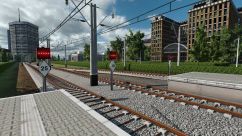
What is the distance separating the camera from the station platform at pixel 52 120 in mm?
5348

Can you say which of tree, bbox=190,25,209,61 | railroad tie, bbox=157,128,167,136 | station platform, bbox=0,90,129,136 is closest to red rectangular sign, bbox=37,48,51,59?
station platform, bbox=0,90,129,136

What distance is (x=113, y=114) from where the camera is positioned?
7.34 metres

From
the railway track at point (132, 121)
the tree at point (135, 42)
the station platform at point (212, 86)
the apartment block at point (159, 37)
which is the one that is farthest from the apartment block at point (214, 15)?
the railway track at point (132, 121)

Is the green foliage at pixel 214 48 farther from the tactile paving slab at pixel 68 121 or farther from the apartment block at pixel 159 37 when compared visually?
the apartment block at pixel 159 37

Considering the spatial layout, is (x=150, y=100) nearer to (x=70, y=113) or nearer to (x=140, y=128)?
(x=140, y=128)

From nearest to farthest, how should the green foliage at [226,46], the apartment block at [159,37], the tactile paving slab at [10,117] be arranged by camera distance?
the tactile paving slab at [10,117]
the green foliage at [226,46]
the apartment block at [159,37]

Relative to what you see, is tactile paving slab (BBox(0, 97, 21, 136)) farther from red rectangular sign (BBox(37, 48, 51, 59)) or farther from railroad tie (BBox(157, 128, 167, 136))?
railroad tie (BBox(157, 128, 167, 136))

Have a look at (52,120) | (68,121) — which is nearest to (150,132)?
(68,121)

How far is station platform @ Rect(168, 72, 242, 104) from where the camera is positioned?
350 inches

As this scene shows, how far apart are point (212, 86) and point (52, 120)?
9.03 metres

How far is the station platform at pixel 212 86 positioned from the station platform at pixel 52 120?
Result: 7.14 m

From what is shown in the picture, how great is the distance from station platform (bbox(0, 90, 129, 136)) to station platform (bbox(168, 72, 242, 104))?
23.4 ft

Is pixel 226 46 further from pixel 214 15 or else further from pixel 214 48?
pixel 214 15

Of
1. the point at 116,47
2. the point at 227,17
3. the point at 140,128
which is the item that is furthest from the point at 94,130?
the point at 227,17
